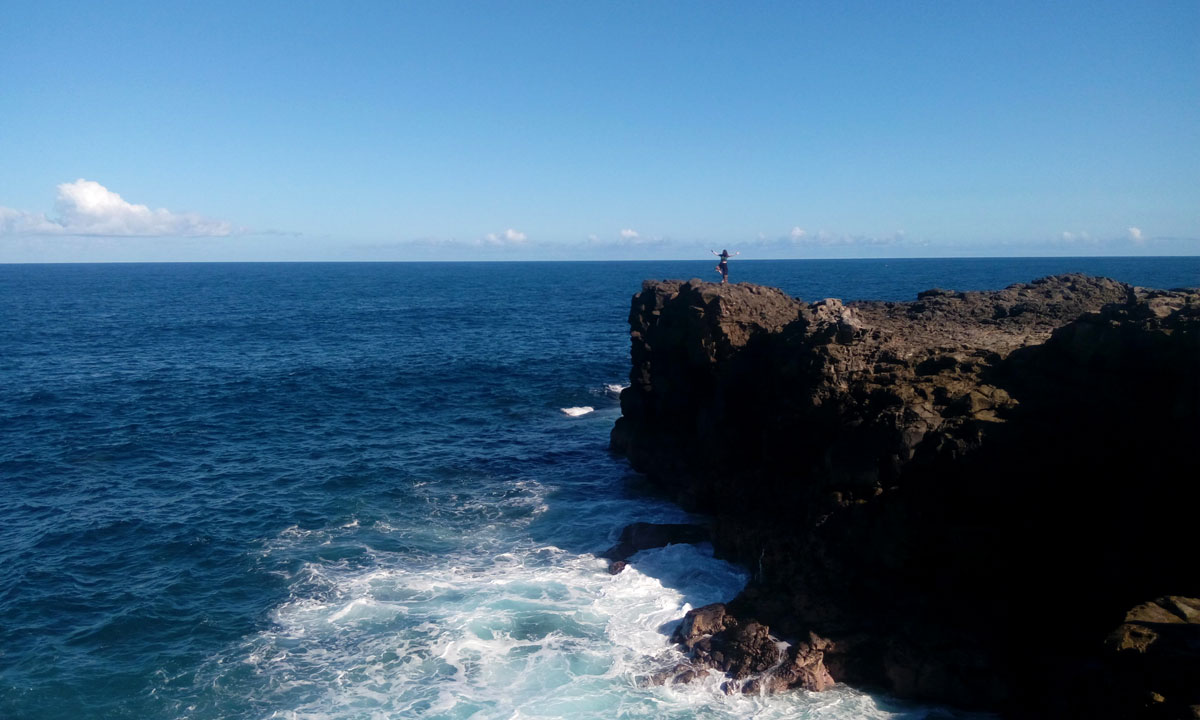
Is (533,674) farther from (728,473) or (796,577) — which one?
(728,473)

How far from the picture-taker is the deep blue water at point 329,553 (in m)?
23.1

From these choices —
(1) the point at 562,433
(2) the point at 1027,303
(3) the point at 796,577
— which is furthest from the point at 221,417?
(2) the point at 1027,303

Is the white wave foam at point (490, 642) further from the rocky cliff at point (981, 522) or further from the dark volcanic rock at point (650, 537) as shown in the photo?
the rocky cliff at point (981, 522)

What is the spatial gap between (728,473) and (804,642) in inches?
445

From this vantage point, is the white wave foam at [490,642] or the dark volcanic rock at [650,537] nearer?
the white wave foam at [490,642]

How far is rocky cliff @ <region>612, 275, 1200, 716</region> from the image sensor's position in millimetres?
18625

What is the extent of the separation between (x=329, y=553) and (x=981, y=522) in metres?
27.1

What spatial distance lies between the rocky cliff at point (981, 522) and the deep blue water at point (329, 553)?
7.64 feet

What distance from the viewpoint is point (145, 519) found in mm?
35625

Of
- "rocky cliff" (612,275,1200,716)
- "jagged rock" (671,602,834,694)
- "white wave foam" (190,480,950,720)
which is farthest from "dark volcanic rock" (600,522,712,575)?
"jagged rock" (671,602,834,694)

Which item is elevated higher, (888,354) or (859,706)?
(888,354)

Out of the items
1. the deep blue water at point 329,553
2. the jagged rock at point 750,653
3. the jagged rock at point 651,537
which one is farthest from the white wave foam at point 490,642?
the jagged rock at point 651,537

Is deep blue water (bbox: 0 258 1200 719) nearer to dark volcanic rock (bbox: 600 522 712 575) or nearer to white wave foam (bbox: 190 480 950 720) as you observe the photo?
white wave foam (bbox: 190 480 950 720)

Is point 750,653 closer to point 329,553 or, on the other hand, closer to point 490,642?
point 490,642
